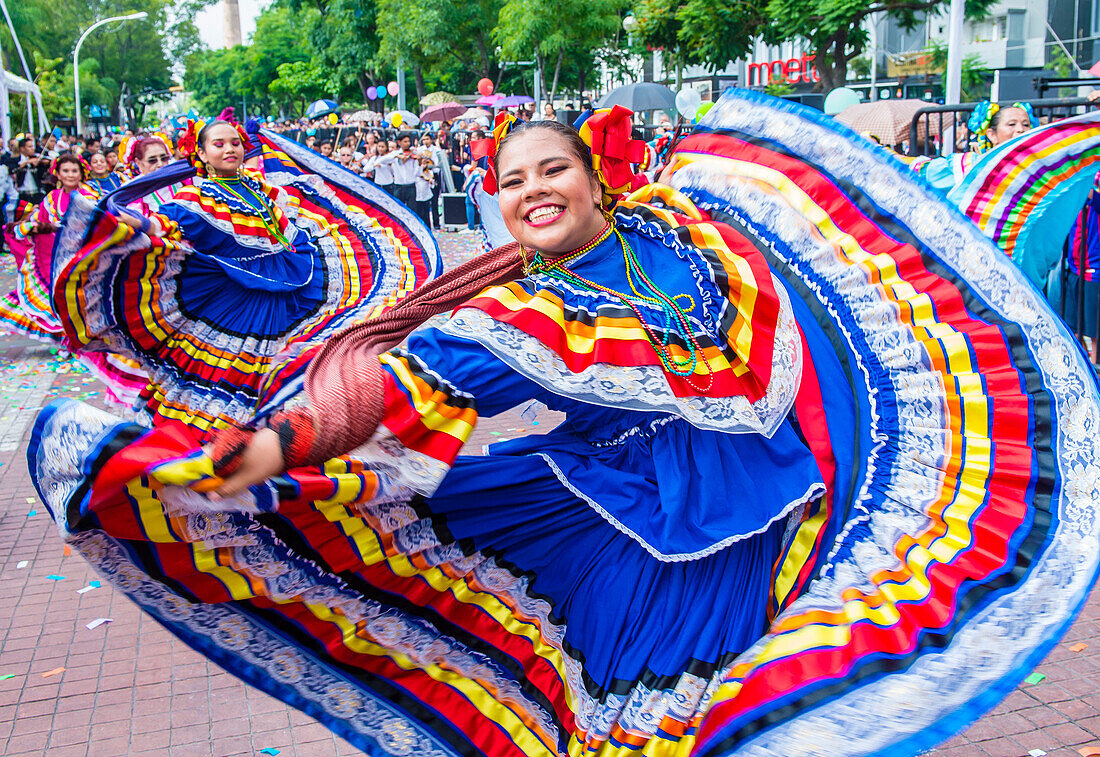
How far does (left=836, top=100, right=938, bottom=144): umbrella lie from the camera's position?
1152 centimetres

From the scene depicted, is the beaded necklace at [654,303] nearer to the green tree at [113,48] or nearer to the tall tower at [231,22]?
the green tree at [113,48]

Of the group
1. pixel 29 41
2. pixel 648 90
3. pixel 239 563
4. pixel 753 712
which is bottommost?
pixel 753 712

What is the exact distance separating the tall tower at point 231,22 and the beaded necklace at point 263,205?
118812 mm

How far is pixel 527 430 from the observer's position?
251 inches

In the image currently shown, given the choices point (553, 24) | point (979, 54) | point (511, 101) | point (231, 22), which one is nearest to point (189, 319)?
point (511, 101)

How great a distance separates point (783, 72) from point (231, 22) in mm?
95270

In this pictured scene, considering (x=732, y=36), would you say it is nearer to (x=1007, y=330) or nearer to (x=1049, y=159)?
(x=1049, y=159)

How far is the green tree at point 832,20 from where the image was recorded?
782 inches

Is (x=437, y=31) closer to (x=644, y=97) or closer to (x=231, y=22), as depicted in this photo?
(x=644, y=97)

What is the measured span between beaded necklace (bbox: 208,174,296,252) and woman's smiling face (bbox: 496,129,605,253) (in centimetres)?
349

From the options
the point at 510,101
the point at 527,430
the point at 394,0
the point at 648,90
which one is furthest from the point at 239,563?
the point at 394,0

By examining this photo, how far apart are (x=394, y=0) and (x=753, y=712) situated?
37051 millimetres

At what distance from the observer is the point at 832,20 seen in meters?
20.0

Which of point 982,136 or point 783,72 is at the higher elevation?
point 783,72
